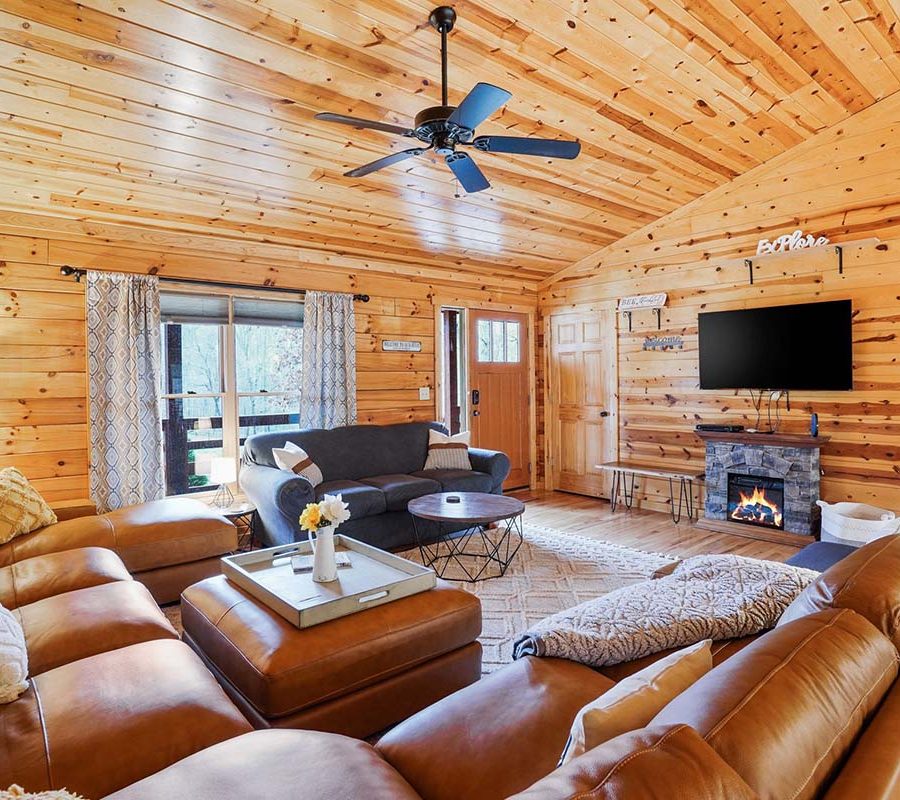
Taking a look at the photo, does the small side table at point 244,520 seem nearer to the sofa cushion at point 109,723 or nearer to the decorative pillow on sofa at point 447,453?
the decorative pillow on sofa at point 447,453

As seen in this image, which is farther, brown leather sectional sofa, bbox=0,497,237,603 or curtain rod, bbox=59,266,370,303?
curtain rod, bbox=59,266,370,303

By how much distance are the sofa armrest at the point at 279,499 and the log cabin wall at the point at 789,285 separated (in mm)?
3629

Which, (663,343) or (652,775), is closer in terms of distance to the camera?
(652,775)

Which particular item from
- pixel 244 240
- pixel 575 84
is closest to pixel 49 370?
pixel 244 240

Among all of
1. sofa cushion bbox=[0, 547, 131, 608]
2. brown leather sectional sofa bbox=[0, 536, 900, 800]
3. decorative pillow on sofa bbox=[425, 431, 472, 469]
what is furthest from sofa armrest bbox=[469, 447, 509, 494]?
brown leather sectional sofa bbox=[0, 536, 900, 800]

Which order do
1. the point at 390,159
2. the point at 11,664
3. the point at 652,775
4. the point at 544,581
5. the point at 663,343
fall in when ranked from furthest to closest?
the point at 663,343, the point at 544,581, the point at 390,159, the point at 11,664, the point at 652,775

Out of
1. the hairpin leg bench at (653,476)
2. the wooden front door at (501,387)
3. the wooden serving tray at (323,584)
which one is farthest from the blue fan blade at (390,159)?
the hairpin leg bench at (653,476)

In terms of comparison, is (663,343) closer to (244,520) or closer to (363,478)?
(363,478)

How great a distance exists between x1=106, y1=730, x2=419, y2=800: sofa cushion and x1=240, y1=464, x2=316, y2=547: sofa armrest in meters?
2.64

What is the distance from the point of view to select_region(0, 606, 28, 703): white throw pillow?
1583 mm

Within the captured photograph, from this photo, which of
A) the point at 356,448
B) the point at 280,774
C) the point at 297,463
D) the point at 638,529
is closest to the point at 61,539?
the point at 297,463

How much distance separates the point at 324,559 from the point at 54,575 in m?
1.21

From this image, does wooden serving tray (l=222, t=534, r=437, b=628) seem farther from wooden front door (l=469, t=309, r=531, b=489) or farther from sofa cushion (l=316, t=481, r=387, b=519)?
wooden front door (l=469, t=309, r=531, b=489)

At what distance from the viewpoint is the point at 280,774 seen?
49.2 inches
